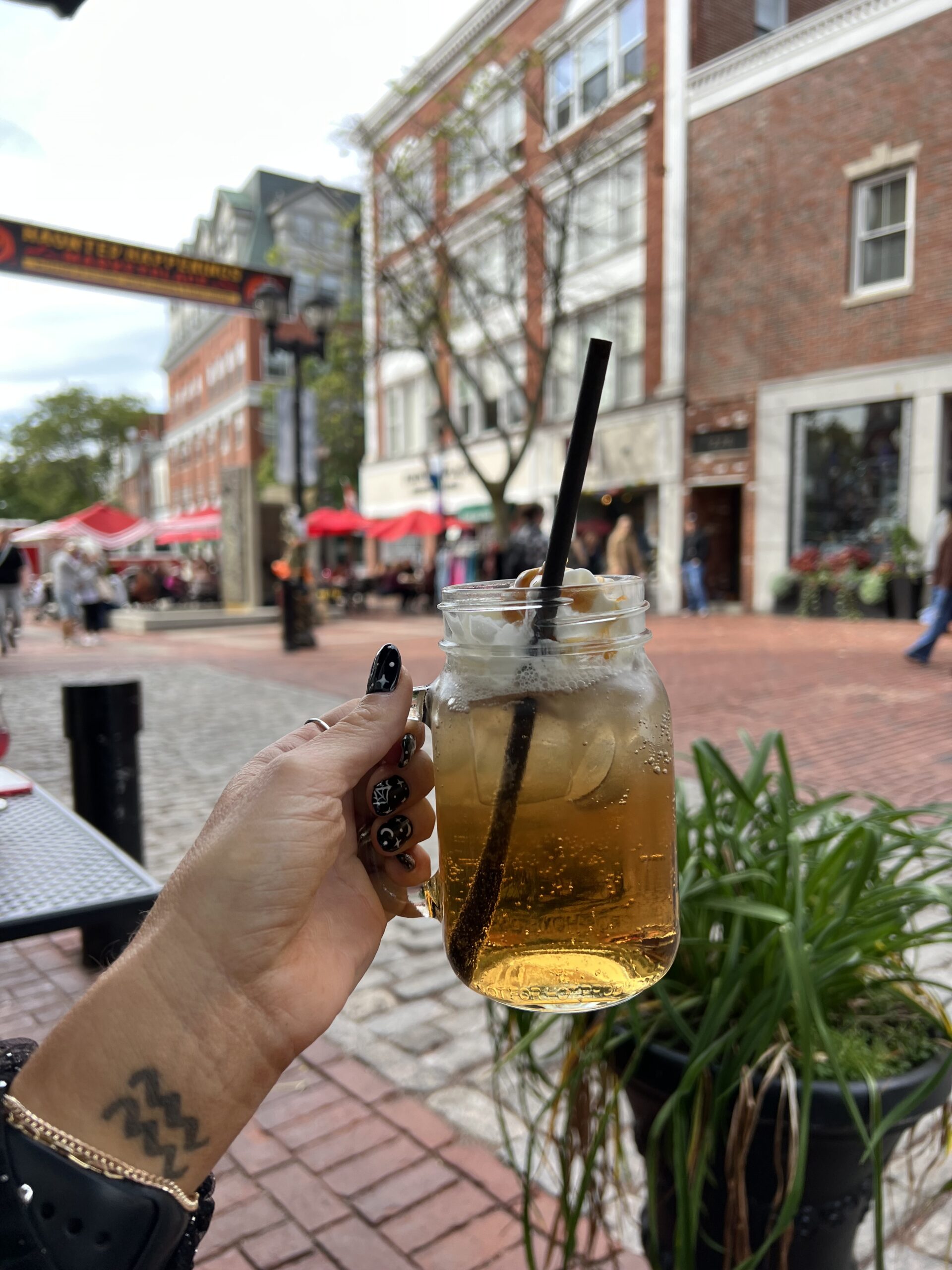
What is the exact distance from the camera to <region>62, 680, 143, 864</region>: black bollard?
328cm

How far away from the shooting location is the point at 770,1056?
1.51 meters

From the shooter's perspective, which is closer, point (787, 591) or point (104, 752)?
point (104, 752)

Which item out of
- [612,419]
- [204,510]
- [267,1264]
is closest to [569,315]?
[612,419]

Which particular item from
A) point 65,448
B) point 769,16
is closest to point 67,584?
point 769,16

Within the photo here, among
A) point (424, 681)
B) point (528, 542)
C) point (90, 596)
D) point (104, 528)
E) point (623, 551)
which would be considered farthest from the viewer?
point (104, 528)

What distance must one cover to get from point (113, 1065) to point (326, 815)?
1.02 feet

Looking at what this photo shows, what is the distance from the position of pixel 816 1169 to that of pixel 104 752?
2.64m

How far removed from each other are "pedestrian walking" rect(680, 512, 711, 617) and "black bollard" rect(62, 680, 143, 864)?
590 inches

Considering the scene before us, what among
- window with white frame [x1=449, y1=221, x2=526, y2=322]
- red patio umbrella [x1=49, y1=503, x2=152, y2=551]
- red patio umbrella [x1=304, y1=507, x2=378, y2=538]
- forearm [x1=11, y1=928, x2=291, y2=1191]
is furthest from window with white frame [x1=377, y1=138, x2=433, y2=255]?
forearm [x1=11, y1=928, x2=291, y2=1191]

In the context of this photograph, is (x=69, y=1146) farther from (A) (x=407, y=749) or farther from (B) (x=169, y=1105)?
(A) (x=407, y=749)

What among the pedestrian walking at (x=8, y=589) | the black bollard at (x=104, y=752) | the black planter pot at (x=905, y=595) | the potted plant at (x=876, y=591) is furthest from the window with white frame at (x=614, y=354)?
the black bollard at (x=104, y=752)

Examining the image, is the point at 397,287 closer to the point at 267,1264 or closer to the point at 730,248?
the point at 730,248

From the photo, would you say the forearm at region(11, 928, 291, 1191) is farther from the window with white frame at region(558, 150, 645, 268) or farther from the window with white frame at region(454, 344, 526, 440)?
the window with white frame at region(454, 344, 526, 440)

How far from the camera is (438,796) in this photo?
1.04 meters
